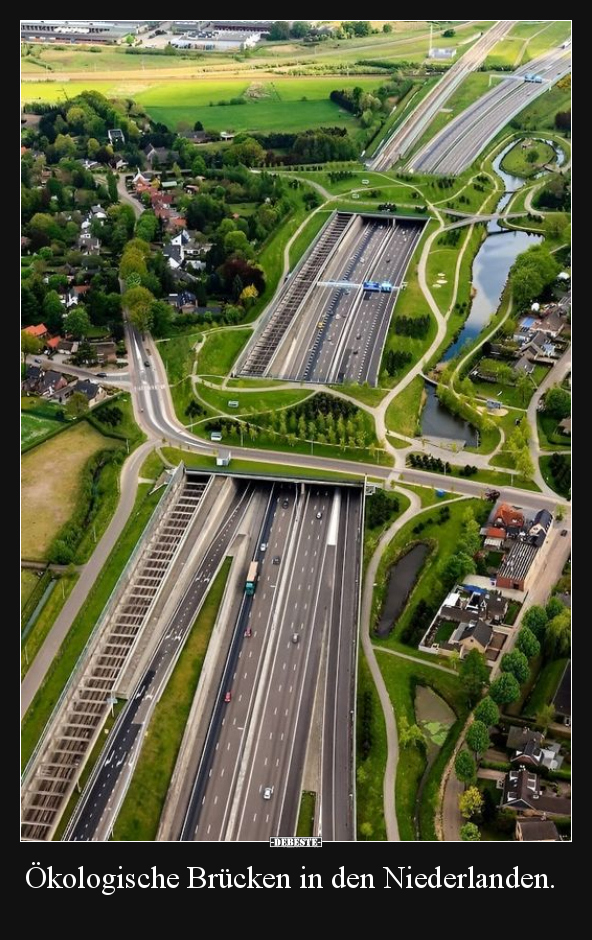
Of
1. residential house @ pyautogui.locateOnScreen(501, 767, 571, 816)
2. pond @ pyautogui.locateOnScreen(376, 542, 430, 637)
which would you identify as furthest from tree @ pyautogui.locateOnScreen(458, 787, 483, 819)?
pond @ pyautogui.locateOnScreen(376, 542, 430, 637)

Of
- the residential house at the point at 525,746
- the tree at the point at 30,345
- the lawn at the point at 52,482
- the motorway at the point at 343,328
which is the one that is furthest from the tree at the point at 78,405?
the residential house at the point at 525,746

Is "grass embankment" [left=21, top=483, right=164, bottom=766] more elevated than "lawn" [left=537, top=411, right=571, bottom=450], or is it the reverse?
"lawn" [left=537, top=411, right=571, bottom=450]

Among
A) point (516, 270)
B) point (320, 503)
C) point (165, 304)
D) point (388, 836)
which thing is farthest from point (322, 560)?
point (516, 270)

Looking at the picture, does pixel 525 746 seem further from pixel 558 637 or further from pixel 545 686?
pixel 558 637

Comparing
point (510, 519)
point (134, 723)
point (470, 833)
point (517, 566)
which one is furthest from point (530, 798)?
point (510, 519)

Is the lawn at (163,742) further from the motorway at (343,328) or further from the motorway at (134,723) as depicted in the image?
the motorway at (343,328)

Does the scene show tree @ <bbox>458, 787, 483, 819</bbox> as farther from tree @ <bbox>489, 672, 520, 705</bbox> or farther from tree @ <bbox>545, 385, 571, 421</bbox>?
tree @ <bbox>545, 385, 571, 421</bbox>
